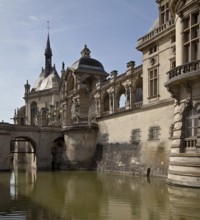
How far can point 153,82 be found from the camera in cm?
2655

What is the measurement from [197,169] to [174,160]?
6.05 feet

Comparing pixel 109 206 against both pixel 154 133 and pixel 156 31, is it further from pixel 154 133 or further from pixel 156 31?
pixel 156 31

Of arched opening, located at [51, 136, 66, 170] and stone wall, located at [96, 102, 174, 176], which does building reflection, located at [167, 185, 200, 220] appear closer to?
stone wall, located at [96, 102, 174, 176]

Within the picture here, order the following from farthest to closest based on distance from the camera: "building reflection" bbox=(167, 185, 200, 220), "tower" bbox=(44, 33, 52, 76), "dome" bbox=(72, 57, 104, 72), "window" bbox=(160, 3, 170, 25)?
"tower" bbox=(44, 33, 52, 76)
"dome" bbox=(72, 57, 104, 72)
"window" bbox=(160, 3, 170, 25)
"building reflection" bbox=(167, 185, 200, 220)

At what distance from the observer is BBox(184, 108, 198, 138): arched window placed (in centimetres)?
1628

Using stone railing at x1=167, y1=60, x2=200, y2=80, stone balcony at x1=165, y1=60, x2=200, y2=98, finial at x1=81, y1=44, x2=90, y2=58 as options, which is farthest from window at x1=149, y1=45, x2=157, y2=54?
finial at x1=81, y1=44, x2=90, y2=58

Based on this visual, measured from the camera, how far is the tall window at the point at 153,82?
86.3 ft

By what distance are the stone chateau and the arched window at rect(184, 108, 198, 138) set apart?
5cm

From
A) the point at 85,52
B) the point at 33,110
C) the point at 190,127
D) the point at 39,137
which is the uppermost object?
the point at 85,52

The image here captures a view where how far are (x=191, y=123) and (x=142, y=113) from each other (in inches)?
420


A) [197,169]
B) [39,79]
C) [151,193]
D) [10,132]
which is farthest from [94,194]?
[39,79]

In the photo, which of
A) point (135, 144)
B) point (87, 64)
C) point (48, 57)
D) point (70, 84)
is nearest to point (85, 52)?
point (87, 64)

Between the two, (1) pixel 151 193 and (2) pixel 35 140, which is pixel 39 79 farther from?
(1) pixel 151 193

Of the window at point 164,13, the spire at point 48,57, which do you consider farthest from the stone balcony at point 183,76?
the spire at point 48,57
